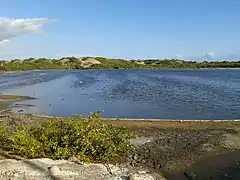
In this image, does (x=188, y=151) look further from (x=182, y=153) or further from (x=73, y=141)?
(x=73, y=141)

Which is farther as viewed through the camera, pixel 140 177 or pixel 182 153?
pixel 182 153

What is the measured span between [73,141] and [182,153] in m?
5.96

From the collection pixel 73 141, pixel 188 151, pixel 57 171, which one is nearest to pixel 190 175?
pixel 188 151

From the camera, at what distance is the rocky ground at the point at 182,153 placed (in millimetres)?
15953

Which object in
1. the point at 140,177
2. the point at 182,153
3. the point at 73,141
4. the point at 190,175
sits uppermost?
the point at 73,141

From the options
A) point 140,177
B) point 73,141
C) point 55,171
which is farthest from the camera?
point 73,141

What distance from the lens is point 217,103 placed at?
41312 millimetres

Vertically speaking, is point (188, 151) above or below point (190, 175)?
above

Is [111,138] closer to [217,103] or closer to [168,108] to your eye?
[168,108]

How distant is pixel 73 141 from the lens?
55.8 ft

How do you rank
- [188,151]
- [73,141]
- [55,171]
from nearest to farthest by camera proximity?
[55,171] → [73,141] → [188,151]

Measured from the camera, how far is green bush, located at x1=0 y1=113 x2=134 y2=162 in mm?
15758

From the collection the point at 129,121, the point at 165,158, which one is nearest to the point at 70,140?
the point at 165,158

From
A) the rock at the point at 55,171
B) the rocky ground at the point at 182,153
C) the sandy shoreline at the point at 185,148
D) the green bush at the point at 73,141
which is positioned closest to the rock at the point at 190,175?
the rocky ground at the point at 182,153
